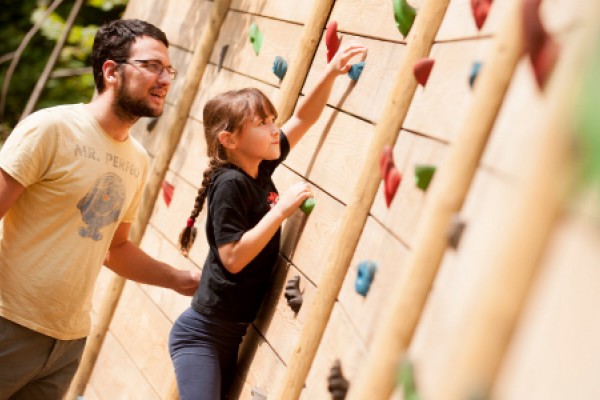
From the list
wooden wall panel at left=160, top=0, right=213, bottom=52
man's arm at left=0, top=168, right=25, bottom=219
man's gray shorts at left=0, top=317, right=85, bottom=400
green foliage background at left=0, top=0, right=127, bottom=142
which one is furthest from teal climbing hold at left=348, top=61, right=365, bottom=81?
green foliage background at left=0, top=0, right=127, bottom=142

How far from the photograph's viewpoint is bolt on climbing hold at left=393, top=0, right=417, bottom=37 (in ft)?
8.47

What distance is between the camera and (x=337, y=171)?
112 inches

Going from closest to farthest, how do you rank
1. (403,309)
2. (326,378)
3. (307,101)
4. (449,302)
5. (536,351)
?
(536,351)
(449,302)
(403,309)
(326,378)
(307,101)

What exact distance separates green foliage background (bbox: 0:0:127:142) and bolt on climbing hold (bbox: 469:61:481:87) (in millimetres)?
6753

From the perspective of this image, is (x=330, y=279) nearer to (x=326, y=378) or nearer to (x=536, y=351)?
(x=326, y=378)

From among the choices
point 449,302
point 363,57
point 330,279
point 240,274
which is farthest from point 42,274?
point 449,302

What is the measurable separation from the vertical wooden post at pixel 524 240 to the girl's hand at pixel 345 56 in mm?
1724

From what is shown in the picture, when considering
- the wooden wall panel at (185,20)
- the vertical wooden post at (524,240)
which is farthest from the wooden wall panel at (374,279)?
the wooden wall panel at (185,20)

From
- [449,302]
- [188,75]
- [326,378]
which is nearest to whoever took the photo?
[449,302]

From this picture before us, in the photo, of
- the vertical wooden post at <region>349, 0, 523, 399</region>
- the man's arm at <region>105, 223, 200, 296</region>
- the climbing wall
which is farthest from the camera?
the man's arm at <region>105, 223, 200, 296</region>

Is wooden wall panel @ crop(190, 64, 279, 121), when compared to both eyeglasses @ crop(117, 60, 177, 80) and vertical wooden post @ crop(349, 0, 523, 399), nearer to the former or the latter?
eyeglasses @ crop(117, 60, 177, 80)

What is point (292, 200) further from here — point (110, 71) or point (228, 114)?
point (110, 71)

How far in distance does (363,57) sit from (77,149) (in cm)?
100

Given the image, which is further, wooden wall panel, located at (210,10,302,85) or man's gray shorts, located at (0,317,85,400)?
wooden wall panel, located at (210,10,302,85)
